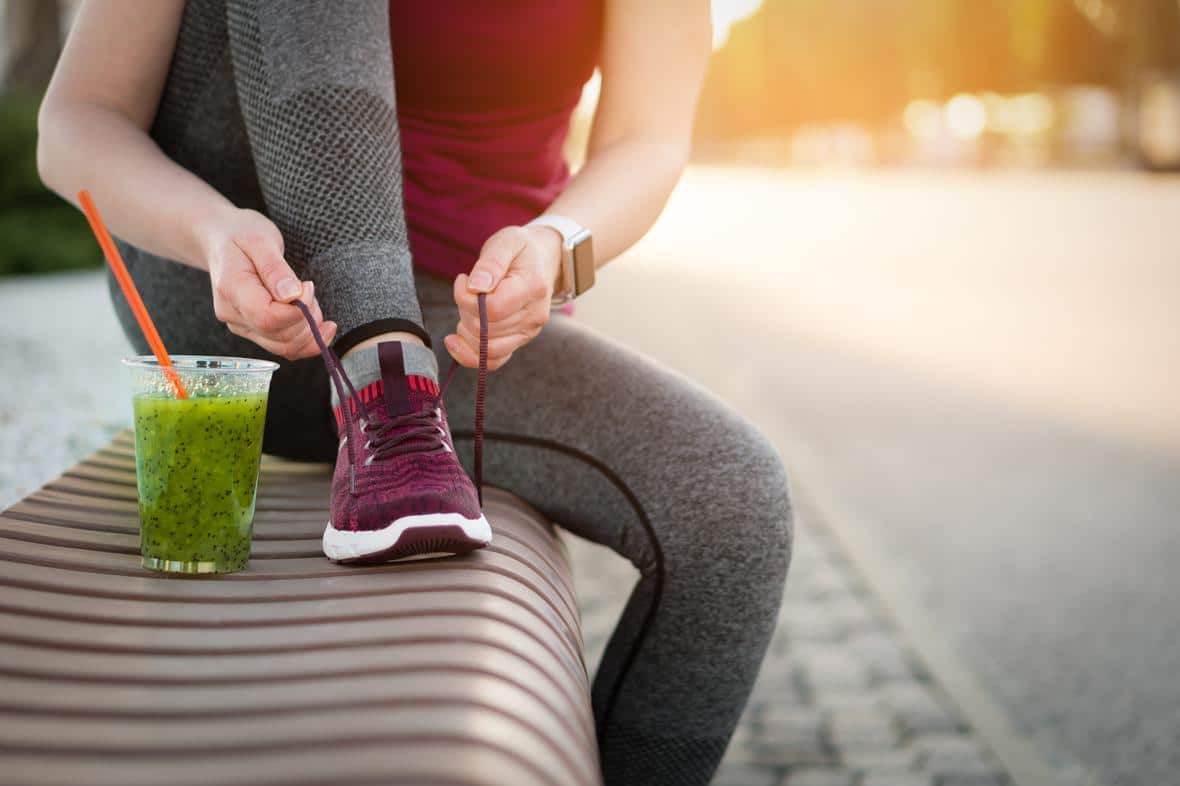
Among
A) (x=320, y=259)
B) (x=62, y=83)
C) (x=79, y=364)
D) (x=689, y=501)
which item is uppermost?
(x=62, y=83)

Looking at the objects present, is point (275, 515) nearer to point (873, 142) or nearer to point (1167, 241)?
point (1167, 241)

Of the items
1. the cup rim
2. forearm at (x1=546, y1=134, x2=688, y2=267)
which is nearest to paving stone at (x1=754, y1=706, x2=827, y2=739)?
forearm at (x1=546, y1=134, x2=688, y2=267)

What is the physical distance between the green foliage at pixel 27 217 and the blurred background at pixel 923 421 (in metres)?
0.03

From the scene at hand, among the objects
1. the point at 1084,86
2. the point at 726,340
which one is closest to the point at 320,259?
the point at 726,340

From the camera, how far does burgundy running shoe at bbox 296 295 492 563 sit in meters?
1.19

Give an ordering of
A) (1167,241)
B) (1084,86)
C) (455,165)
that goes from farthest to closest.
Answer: (1084,86) → (1167,241) → (455,165)

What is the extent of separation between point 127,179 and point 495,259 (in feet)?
1.72

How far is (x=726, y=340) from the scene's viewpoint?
301 inches

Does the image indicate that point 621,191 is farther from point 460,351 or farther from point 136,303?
point 136,303

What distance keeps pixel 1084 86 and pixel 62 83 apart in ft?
106

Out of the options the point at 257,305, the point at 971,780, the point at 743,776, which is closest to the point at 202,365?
the point at 257,305

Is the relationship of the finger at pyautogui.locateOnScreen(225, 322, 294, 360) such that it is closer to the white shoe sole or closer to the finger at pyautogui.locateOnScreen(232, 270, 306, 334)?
the finger at pyautogui.locateOnScreen(232, 270, 306, 334)

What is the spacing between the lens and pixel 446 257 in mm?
1853

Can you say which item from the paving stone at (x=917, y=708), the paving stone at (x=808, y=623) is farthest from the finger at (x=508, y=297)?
the paving stone at (x=808, y=623)
